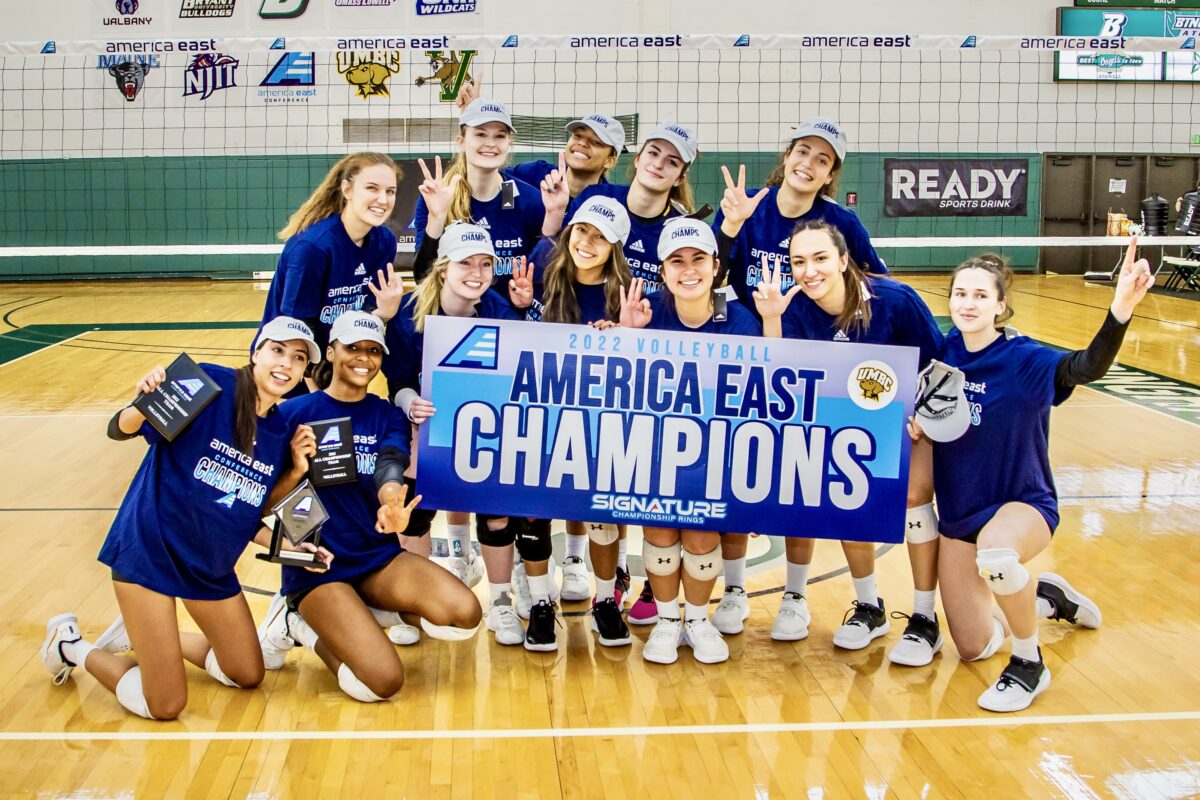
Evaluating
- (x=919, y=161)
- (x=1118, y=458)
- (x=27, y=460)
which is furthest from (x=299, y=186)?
(x=1118, y=458)

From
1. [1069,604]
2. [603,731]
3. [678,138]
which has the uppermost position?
[678,138]

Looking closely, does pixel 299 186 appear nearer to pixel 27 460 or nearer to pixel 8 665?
pixel 27 460

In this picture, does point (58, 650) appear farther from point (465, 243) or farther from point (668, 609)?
point (668, 609)

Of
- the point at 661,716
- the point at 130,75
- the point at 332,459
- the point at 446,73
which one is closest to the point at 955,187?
the point at 446,73

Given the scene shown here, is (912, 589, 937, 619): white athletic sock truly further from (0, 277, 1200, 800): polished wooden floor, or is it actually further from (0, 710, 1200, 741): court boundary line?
(0, 710, 1200, 741): court boundary line

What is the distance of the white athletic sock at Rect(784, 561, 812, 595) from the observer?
188 inches

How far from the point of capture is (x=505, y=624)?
4645 mm

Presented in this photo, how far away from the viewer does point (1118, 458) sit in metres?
7.54

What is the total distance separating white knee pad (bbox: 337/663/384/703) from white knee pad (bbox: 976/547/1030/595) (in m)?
2.14

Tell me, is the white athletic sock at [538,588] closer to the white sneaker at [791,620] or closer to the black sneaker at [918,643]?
the white sneaker at [791,620]

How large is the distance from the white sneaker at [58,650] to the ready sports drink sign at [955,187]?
51.1 ft

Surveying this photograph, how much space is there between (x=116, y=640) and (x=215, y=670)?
392mm

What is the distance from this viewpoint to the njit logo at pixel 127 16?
57.1 ft

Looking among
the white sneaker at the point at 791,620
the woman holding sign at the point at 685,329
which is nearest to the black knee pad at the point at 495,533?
the woman holding sign at the point at 685,329
